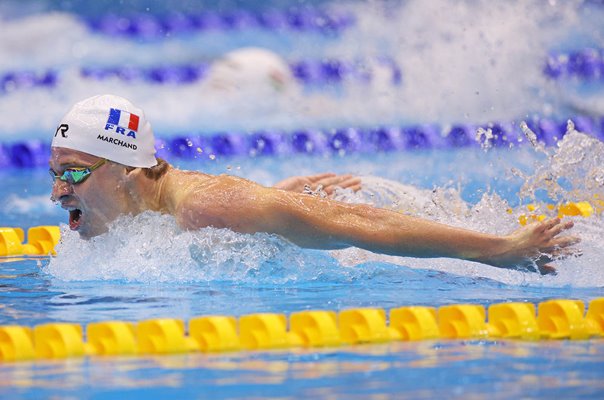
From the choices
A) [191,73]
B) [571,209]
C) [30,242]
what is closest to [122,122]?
[30,242]

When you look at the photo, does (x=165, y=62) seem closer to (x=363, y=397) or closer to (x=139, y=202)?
(x=139, y=202)

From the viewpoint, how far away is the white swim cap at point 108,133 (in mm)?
3756

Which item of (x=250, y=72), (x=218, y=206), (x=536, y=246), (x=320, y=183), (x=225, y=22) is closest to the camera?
(x=536, y=246)

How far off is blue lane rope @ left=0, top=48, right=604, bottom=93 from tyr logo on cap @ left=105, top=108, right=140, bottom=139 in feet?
19.4

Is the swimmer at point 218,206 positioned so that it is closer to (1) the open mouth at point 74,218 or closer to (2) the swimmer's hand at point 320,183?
(1) the open mouth at point 74,218

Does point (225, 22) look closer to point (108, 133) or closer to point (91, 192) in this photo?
point (108, 133)

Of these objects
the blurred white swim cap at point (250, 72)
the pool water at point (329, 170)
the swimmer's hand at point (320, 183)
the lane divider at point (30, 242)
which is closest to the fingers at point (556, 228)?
the pool water at point (329, 170)

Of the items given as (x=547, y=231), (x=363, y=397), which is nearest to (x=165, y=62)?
(x=547, y=231)

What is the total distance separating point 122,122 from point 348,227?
1021 millimetres

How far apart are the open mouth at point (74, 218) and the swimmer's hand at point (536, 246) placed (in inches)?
59.3

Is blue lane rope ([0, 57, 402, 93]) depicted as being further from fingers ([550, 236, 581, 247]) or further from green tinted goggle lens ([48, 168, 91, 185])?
fingers ([550, 236, 581, 247])

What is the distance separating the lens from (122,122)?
3.84 m

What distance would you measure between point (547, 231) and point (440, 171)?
5.01 metres

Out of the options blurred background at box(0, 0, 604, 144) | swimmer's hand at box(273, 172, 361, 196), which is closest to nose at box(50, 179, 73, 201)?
swimmer's hand at box(273, 172, 361, 196)
